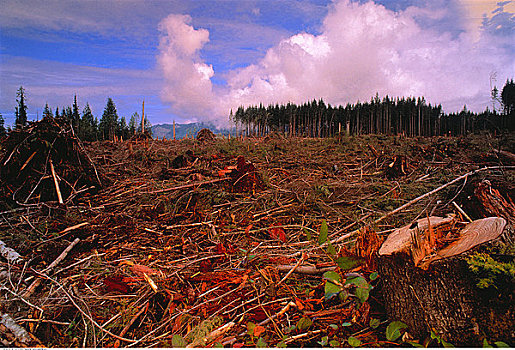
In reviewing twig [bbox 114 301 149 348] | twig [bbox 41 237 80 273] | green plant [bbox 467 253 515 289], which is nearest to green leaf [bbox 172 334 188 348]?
twig [bbox 114 301 149 348]

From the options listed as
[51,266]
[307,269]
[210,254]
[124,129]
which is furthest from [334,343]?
[124,129]

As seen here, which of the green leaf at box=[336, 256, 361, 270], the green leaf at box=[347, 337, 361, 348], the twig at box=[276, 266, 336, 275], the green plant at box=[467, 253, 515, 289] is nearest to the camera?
the green plant at box=[467, 253, 515, 289]

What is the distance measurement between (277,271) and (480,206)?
2.39 metres

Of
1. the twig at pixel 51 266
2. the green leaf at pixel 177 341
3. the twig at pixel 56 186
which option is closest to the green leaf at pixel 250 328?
the green leaf at pixel 177 341

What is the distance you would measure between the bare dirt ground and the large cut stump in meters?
0.19

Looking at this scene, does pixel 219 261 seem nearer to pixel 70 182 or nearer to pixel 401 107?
pixel 70 182

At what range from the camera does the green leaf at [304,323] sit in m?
1.58

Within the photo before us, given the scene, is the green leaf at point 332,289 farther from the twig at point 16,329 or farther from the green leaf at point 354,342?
the twig at point 16,329

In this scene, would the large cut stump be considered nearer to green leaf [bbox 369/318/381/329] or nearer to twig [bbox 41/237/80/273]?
green leaf [bbox 369/318/381/329]

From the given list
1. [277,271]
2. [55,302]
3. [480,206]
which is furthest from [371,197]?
[55,302]

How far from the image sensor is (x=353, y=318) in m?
1.64

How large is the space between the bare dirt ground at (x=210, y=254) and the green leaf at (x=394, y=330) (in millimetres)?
79

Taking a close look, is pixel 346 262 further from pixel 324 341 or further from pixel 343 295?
pixel 324 341

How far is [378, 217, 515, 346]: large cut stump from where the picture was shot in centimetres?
128
